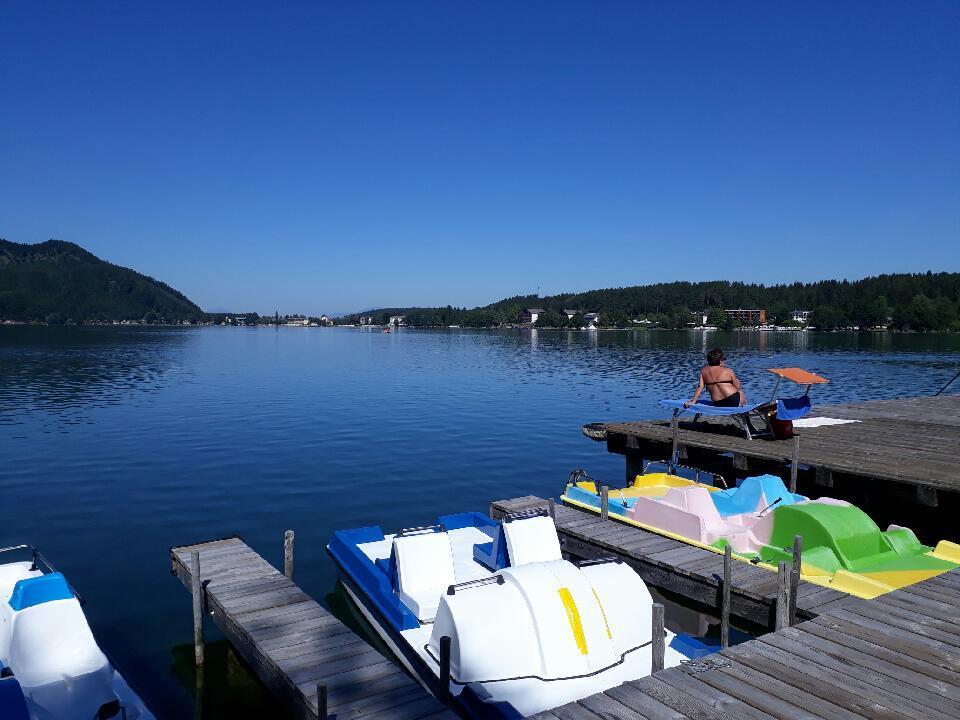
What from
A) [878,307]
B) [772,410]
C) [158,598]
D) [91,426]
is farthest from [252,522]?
[878,307]

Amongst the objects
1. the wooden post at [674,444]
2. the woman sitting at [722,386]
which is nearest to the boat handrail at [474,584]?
the wooden post at [674,444]

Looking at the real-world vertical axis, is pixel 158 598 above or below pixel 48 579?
below

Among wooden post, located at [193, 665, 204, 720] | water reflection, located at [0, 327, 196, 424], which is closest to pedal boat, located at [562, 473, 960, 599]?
wooden post, located at [193, 665, 204, 720]

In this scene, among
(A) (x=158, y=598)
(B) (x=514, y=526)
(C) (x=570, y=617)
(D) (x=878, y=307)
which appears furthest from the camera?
(D) (x=878, y=307)

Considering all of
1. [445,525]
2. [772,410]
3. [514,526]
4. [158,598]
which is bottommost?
[158,598]

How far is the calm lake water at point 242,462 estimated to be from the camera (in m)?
13.0

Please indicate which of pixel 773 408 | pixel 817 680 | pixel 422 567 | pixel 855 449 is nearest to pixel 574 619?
pixel 817 680

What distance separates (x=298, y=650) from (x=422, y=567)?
250 centimetres

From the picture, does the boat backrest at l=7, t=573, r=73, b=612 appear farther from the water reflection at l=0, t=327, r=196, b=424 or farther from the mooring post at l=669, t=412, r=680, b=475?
the water reflection at l=0, t=327, r=196, b=424

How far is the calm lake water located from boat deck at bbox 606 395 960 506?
3.93m

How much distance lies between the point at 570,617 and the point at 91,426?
2888cm

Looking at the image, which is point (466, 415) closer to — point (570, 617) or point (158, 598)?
point (158, 598)

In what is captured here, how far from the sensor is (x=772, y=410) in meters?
17.3

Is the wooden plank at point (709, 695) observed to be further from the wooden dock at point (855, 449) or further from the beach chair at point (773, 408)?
the beach chair at point (773, 408)
